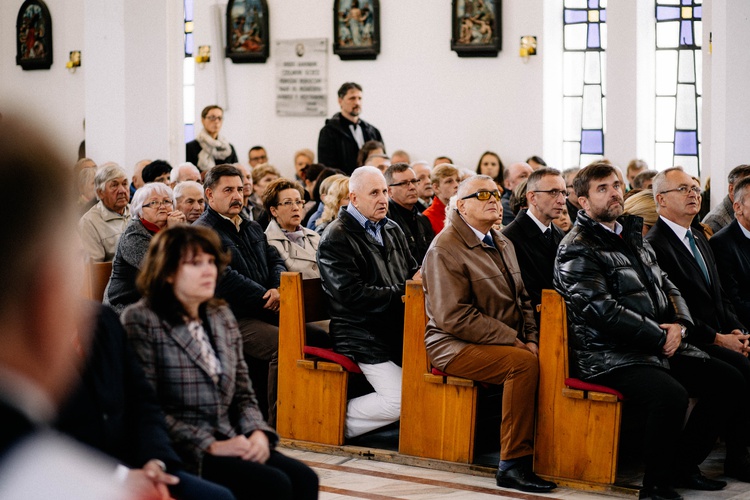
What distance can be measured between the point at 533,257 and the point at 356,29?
27.9 ft

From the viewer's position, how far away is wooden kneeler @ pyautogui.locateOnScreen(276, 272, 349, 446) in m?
5.18

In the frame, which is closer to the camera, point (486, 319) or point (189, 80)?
point (486, 319)

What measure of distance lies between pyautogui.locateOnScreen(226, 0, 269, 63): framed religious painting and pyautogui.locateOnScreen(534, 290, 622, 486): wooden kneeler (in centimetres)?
986

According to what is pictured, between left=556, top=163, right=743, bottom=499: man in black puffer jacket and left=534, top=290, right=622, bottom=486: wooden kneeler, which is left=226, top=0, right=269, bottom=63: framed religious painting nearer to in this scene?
left=556, top=163, right=743, bottom=499: man in black puffer jacket

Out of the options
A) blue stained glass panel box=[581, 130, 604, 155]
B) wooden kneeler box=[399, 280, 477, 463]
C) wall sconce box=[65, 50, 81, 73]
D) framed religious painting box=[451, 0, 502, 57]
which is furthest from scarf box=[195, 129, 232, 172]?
wall sconce box=[65, 50, 81, 73]

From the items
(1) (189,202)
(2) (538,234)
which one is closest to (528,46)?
(1) (189,202)

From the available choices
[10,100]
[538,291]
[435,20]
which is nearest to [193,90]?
[435,20]

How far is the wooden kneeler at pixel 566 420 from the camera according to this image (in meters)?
4.52

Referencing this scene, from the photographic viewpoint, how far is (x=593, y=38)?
1271cm

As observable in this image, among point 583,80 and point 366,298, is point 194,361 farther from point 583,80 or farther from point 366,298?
point 583,80

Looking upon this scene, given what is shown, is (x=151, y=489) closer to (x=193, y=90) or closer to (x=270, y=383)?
(x=270, y=383)

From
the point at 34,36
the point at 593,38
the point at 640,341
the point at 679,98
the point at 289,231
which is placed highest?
the point at 34,36

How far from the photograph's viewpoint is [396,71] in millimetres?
13047

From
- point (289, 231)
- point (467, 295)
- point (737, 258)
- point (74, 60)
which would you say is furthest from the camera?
point (74, 60)
